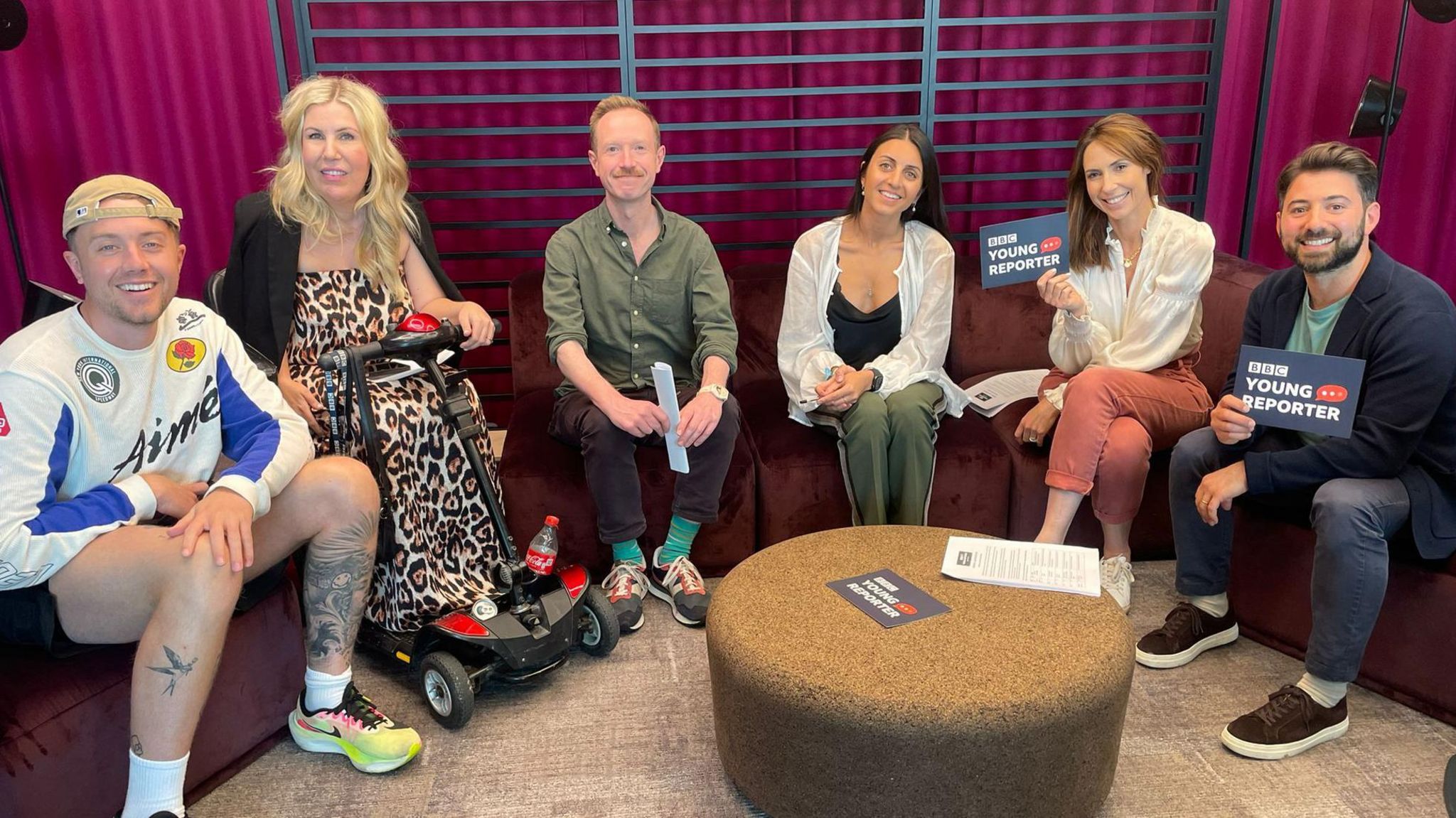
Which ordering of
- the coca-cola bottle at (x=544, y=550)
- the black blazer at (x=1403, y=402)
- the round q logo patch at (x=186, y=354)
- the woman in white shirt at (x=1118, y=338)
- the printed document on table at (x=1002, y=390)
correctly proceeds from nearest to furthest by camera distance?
1. the round q logo patch at (x=186, y=354)
2. the black blazer at (x=1403, y=402)
3. the coca-cola bottle at (x=544, y=550)
4. the woman in white shirt at (x=1118, y=338)
5. the printed document on table at (x=1002, y=390)

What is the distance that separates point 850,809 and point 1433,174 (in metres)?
3.03

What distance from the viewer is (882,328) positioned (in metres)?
2.74

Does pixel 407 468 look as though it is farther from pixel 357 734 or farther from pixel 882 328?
pixel 882 328

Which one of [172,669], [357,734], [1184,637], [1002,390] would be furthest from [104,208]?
[1184,637]

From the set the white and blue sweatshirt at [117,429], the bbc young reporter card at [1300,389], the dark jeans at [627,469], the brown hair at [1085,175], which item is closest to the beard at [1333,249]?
the bbc young reporter card at [1300,389]

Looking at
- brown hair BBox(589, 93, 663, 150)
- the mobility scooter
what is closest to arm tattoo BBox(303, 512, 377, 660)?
the mobility scooter

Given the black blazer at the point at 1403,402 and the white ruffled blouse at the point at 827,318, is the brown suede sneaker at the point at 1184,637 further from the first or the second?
the white ruffled blouse at the point at 827,318

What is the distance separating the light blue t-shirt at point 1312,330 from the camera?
2.08 metres

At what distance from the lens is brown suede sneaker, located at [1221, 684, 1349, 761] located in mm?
1923

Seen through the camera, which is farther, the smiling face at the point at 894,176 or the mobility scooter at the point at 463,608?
the smiling face at the point at 894,176

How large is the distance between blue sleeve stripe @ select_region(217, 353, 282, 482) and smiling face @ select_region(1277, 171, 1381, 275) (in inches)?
83.3

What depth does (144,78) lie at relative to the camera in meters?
3.23

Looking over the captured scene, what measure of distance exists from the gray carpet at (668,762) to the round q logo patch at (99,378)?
0.80 m

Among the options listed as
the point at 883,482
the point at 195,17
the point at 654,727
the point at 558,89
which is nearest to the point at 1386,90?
the point at 883,482
